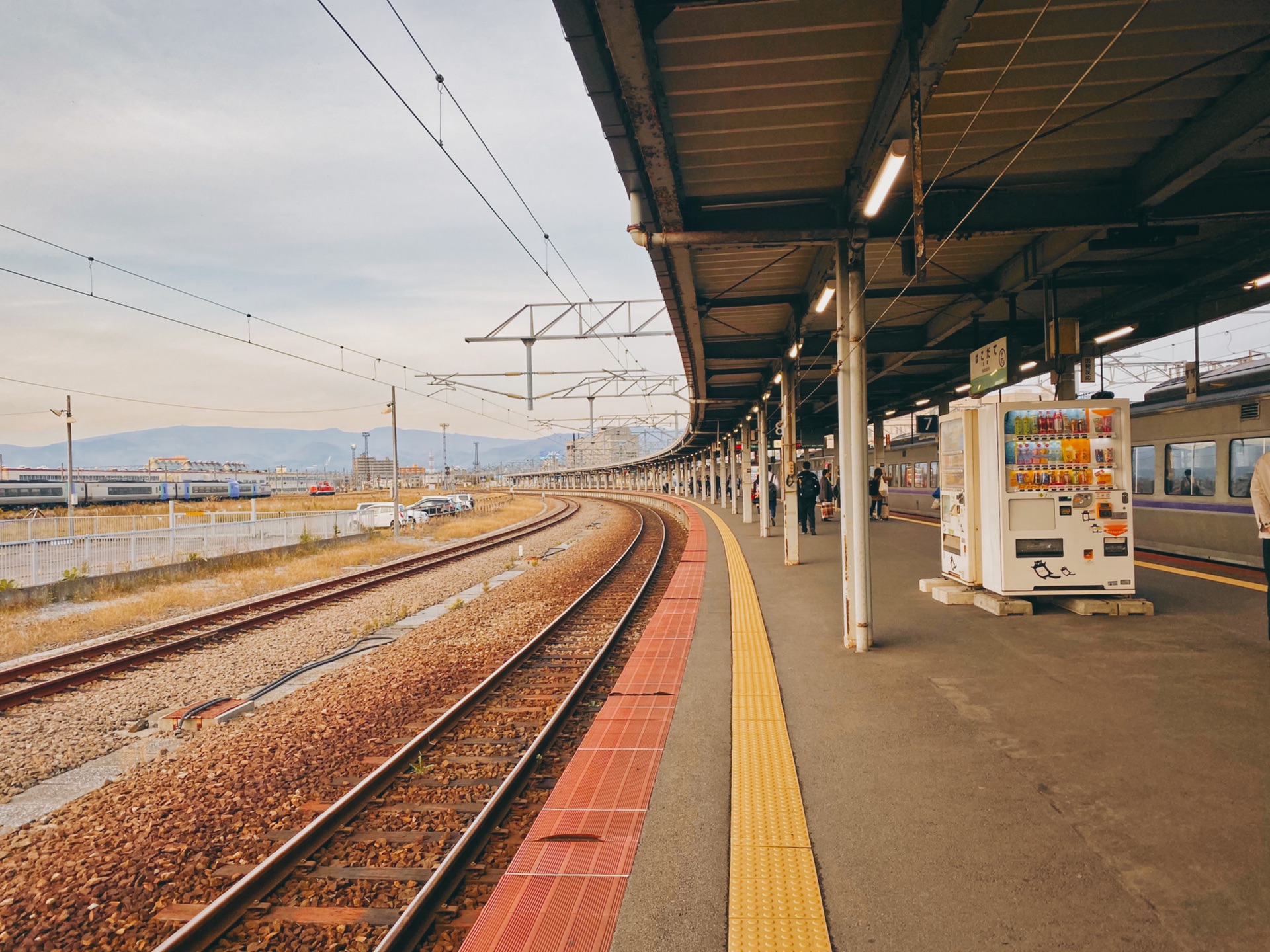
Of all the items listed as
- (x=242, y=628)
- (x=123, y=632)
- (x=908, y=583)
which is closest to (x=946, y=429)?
(x=908, y=583)

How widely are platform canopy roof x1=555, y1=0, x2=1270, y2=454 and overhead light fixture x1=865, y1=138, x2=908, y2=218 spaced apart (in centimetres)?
14

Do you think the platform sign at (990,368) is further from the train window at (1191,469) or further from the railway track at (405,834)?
the railway track at (405,834)

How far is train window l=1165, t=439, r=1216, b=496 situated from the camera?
10.8m

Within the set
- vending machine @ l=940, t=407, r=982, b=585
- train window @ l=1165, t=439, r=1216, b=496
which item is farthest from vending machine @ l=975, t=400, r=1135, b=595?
train window @ l=1165, t=439, r=1216, b=496

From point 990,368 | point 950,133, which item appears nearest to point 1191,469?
point 990,368

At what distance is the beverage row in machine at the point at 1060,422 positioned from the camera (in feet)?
25.5

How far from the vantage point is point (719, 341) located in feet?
47.4

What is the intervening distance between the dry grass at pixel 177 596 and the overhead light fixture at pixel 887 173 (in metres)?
11.7

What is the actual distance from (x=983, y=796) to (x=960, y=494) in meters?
5.65

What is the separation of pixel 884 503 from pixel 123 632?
20.3 m

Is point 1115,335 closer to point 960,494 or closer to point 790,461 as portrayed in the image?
point 790,461

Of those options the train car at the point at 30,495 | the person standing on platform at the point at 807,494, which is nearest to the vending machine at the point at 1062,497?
the person standing on platform at the point at 807,494

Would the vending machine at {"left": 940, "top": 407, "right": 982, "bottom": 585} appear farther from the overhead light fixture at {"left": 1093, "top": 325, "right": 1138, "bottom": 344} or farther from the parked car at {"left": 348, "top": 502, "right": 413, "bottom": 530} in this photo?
the parked car at {"left": 348, "top": 502, "right": 413, "bottom": 530}

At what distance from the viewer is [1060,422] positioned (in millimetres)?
7812
